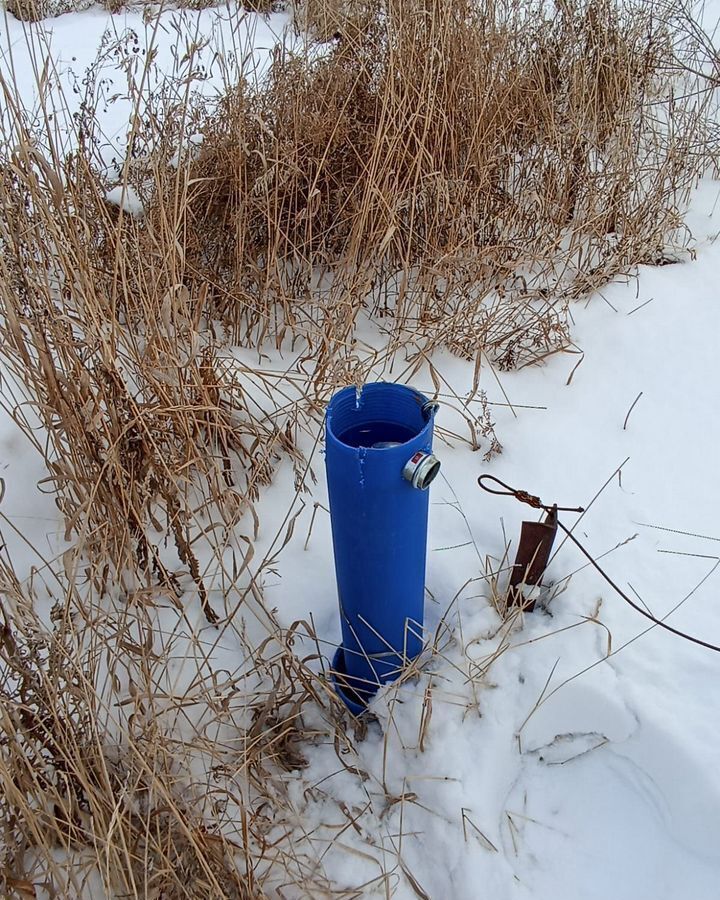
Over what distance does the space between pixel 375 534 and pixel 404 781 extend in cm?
48

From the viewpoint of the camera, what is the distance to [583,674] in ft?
4.99

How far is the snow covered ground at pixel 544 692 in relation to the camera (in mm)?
1355

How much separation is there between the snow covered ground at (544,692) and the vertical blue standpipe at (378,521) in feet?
0.31

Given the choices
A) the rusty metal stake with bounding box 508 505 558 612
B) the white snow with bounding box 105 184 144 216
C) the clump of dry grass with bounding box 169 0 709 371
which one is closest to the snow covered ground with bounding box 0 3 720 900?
the rusty metal stake with bounding box 508 505 558 612

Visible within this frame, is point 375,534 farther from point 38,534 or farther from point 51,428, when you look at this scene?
point 38,534

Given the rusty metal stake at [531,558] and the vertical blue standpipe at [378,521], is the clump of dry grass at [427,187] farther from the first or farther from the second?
the rusty metal stake at [531,558]

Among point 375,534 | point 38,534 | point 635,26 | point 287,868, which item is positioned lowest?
point 287,868

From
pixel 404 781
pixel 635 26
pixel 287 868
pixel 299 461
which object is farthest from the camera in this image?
pixel 635 26

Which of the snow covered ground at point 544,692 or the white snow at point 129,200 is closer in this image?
the snow covered ground at point 544,692

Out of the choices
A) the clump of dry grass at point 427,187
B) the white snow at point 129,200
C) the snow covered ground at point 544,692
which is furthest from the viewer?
the white snow at point 129,200

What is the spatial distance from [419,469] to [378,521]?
0.14 metres

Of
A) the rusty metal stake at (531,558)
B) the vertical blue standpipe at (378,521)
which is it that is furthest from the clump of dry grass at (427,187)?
the rusty metal stake at (531,558)

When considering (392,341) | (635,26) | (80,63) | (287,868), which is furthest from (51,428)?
(80,63)

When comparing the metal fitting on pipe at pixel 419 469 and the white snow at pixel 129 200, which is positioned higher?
the white snow at pixel 129 200
